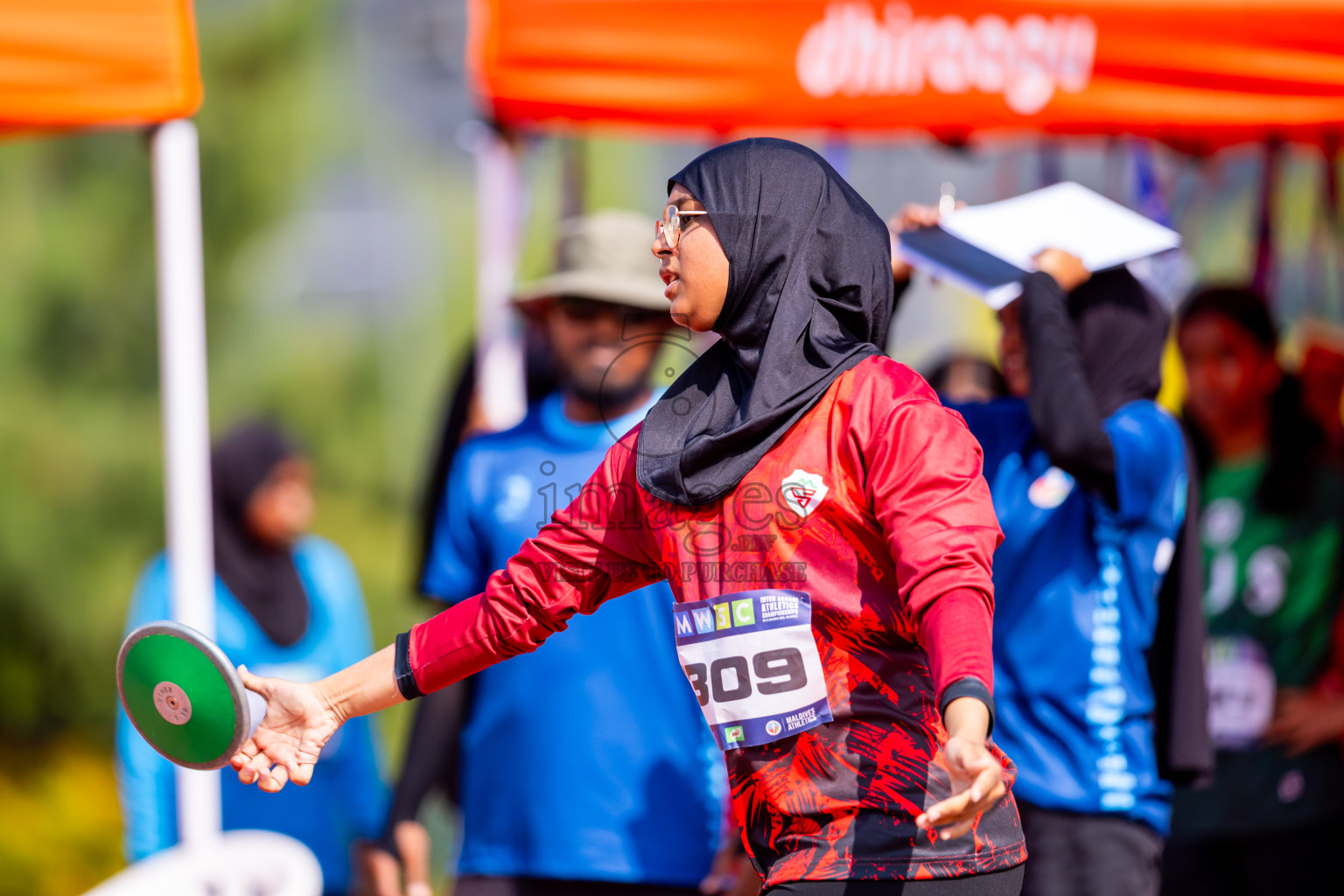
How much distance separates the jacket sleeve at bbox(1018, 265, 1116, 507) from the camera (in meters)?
2.80

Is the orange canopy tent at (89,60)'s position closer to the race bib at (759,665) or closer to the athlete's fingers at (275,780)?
the athlete's fingers at (275,780)

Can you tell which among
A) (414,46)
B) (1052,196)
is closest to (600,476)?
(1052,196)

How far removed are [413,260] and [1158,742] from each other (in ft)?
33.9

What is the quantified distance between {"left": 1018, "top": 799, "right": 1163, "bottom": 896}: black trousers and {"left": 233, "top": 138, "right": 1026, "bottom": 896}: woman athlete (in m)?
1.08

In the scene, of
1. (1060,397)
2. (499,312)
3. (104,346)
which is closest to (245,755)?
(1060,397)

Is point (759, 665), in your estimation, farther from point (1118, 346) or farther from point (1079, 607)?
point (1118, 346)

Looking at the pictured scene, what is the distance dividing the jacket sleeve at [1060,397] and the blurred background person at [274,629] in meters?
2.42

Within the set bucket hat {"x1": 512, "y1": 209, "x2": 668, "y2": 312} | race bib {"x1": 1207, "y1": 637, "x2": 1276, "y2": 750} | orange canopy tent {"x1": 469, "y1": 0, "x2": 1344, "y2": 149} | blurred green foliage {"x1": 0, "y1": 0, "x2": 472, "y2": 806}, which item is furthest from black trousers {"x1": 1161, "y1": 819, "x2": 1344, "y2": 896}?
blurred green foliage {"x1": 0, "y1": 0, "x2": 472, "y2": 806}

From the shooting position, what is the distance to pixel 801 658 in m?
1.86

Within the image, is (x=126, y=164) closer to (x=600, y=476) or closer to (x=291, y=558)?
(x=291, y=558)

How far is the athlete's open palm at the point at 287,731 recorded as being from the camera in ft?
6.86

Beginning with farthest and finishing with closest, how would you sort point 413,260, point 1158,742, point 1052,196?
point 413,260, point 1052,196, point 1158,742

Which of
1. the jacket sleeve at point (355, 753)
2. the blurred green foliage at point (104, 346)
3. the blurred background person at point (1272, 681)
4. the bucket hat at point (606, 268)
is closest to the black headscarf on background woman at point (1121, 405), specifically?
the blurred background person at point (1272, 681)

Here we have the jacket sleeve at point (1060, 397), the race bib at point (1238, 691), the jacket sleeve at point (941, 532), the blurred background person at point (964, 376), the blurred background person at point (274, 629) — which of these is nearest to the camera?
the jacket sleeve at point (941, 532)
